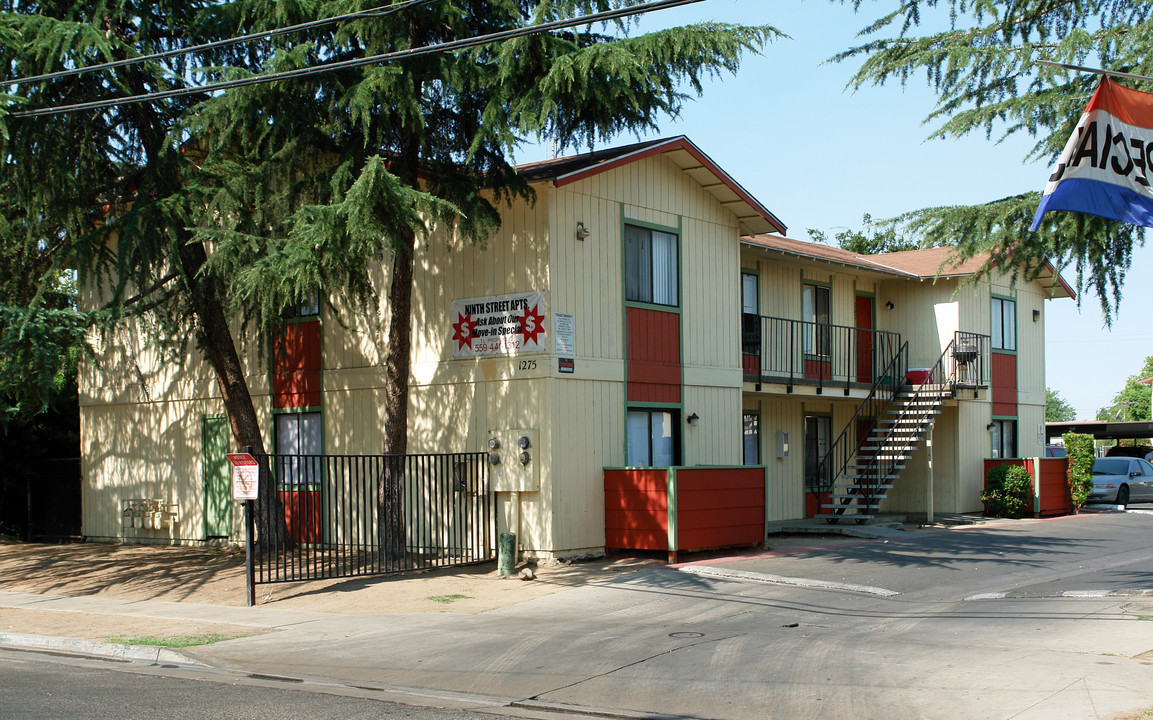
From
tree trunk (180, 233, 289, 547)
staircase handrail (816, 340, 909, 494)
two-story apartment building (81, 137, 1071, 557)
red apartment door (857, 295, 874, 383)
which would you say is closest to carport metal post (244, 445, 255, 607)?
tree trunk (180, 233, 289, 547)

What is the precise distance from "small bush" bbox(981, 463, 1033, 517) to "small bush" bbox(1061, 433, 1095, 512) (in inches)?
102

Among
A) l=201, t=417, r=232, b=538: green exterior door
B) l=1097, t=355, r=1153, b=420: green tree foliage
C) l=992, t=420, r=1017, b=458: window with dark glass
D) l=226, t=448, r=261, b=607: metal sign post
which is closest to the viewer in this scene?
l=226, t=448, r=261, b=607: metal sign post

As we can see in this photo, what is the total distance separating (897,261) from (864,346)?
3970 millimetres

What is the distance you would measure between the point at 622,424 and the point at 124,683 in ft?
31.8

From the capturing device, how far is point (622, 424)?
17359 mm

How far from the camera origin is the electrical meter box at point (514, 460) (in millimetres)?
16016

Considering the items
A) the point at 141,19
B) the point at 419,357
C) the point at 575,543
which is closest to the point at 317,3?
the point at 141,19

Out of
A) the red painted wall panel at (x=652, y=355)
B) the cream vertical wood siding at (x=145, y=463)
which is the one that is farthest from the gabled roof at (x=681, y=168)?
the cream vertical wood siding at (x=145, y=463)

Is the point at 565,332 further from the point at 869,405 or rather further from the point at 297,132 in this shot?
the point at 869,405

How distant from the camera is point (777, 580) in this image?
48.3 ft

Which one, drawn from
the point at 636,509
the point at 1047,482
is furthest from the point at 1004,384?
the point at 636,509

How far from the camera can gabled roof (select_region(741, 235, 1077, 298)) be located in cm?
2283

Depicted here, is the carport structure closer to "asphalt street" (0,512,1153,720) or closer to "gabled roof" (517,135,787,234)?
"gabled roof" (517,135,787,234)

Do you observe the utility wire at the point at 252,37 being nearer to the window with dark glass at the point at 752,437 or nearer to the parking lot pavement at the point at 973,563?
the parking lot pavement at the point at 973,563
